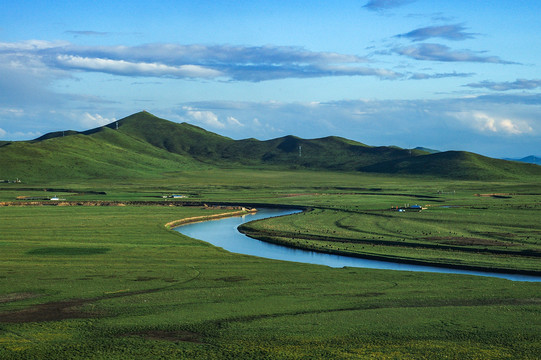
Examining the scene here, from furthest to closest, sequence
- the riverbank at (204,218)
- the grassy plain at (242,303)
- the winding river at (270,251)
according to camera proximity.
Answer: the riverbank at (204,218) → the winding river at (270,251) → the grassy plain at (242,303)

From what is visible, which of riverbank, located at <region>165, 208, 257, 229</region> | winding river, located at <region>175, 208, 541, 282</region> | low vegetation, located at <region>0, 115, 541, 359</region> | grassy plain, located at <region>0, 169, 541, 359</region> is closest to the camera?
grassy plain, located at <region>0, 169, 541, 359</region>

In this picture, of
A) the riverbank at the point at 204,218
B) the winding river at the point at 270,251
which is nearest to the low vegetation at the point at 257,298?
the winding river at the point at 270,251

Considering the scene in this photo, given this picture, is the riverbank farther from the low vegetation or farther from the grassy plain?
the grassy plain

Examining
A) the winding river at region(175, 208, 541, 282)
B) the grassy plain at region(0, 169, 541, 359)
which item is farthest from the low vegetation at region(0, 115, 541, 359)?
the winding river at region(175, 208, 541, 282)

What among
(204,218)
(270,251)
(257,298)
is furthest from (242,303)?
(204,218)

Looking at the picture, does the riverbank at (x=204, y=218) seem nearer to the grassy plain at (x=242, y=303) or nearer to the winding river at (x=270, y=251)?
the winding river at (x=270, y=251)

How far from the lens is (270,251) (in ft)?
238

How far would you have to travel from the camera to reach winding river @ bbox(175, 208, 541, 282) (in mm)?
58719

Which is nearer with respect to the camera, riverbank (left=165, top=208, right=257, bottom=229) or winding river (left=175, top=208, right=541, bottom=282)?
winding river (left=175, top=208, right=541, bottom=282)

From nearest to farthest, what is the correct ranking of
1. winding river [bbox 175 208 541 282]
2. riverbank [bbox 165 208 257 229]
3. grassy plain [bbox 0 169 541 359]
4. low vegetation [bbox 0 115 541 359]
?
grassy plain [bbox 0 169 541 359] < low vegetation [bbox 0 115 541 359] < winding river [bbox 175 208 541 282] < riverbank [bbox 165 208 257 229]

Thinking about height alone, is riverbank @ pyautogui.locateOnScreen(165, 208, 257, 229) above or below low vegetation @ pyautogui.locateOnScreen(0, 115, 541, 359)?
above

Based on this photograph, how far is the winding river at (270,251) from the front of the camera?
193ft

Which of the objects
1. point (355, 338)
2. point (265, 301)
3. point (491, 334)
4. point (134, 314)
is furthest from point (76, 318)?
point (491, 334)

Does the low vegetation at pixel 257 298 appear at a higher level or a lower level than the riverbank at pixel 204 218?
lower
